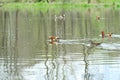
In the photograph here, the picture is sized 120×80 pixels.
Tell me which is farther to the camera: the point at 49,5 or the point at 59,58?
the point at 49,5

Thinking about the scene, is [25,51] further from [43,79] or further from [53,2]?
[53,2]

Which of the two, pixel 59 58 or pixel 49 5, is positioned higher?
pixel 49 5

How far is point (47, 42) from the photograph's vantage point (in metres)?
31.7

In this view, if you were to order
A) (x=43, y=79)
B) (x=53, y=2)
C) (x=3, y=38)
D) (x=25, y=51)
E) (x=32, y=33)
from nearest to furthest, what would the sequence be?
(x=43, y=79) < (x=25, y=51) < (x=3, y=38) < (x=32, y=33) < (x=53, y=2)

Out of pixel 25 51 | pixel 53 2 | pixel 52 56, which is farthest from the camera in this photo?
pixel 53 2

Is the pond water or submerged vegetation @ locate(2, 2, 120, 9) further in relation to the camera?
submerged vegetation @ locate(2, 2, 120, 9)

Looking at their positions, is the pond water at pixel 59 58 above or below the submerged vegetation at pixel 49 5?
below

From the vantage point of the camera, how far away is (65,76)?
739 inches

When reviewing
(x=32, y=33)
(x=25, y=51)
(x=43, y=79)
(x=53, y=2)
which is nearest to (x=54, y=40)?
(x=25, y=51)

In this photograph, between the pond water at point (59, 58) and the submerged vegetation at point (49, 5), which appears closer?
the pond water at point (59, 58)

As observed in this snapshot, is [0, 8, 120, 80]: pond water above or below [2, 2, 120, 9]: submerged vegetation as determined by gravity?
below

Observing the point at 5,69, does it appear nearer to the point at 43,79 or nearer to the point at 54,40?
the point at 43,79

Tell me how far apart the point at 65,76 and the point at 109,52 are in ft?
25.3

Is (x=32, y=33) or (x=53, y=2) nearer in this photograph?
(x=32, y=33)
